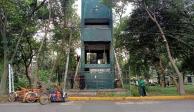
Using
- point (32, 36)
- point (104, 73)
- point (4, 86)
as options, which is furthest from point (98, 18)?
point (4, 86)

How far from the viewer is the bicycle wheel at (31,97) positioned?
81.9ft

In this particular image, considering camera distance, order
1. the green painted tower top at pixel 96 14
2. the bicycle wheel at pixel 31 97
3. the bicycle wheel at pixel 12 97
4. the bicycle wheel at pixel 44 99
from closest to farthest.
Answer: the bicycle wheel at pixel 44 99
the bicycle wheel at pixel 31 97
the bicycle wheel at pixel 12 97
the green painted tower top at pixel 96 14

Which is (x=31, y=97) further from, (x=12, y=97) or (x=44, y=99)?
(x=44, y=99)

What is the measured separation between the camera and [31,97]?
25.2m

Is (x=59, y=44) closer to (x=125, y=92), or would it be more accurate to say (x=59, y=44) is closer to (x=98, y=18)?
(x=98, y=18)

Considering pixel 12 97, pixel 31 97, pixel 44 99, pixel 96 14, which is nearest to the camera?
pixel 44 99

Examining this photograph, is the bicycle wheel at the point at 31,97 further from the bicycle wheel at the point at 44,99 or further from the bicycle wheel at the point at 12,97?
the bicycle wheel at the point at 12,97

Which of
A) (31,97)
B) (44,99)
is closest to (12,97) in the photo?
(31,97)

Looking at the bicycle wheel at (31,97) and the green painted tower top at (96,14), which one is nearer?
the bicycle wheel at (31,97)

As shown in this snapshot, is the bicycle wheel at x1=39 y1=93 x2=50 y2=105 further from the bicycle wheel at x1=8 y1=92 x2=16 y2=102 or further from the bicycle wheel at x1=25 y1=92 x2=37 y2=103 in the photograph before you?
the bicycle wheel at x1=8 y1=92 x2=16 y2=102

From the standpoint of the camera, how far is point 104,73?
108 feet

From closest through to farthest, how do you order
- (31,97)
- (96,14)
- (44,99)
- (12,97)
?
(44,99) → (31,97) → (12,97) → (96,14)

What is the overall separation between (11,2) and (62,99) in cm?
833

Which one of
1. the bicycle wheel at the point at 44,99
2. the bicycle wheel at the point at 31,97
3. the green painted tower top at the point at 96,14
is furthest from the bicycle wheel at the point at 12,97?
the green painted tower top at the point at 96,14
